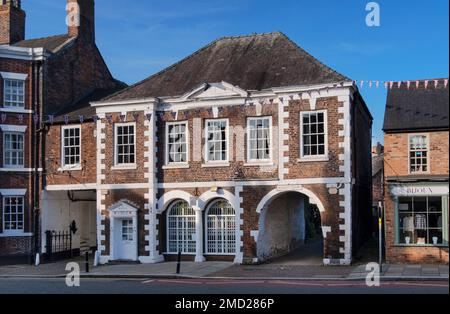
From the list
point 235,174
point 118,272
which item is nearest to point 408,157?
point 235,174

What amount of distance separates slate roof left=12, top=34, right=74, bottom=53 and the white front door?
10825 millimetres

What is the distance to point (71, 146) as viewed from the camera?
30.0m

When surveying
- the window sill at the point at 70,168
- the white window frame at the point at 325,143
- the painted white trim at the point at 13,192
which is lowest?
the painted white trim at the point at 13,192

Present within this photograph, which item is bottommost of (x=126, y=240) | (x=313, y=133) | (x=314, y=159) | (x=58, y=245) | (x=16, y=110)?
(x=58, y=245)

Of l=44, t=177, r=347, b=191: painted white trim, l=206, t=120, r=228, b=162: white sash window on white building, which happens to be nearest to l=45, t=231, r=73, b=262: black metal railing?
l=44, t=177, r=347, b=191: painted white trim

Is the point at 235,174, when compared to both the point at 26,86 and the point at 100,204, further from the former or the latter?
the point at 26,86

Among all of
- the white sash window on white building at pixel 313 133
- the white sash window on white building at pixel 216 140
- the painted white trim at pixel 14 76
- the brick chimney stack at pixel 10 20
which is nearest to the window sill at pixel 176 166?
the white sash window on white building at pixel 216 140

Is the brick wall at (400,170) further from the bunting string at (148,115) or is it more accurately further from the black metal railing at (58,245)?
the black metal railing at (58,245)

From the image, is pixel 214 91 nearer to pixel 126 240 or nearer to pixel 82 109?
pixel 126 240

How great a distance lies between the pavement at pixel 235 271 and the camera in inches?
800

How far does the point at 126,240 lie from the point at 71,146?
577cm

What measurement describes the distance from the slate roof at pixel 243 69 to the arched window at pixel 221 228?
18.0ft

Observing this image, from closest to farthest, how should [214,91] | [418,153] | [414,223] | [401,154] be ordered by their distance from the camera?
[414,223]
[418,153]
[401,154]
[214,91]

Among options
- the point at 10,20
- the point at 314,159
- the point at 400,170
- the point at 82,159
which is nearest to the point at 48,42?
the point at 10,20
